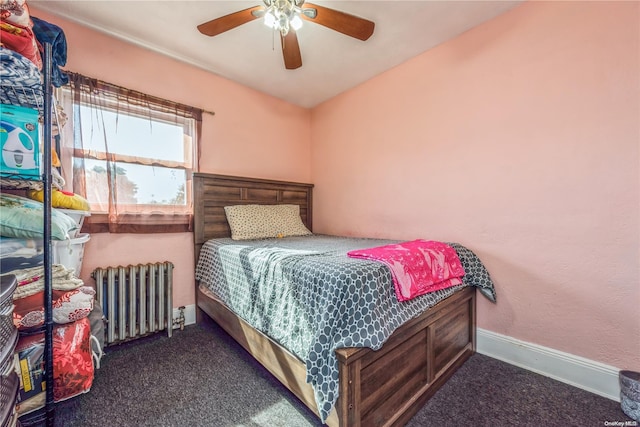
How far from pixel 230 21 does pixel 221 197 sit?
4.84 feet

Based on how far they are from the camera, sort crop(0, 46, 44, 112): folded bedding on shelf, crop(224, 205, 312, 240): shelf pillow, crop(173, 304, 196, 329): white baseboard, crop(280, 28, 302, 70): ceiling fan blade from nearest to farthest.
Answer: crop(0, 46, 44, 112): folded bedding on shelf
crop(280, 28, 302, 70): ceiling fan blade
crop(173, 304, 196, 329): white baseboard
crop(224, 205, 312, 240): shelf pillow

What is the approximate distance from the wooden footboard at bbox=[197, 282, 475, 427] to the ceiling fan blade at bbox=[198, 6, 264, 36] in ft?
6.10

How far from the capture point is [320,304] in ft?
3.88

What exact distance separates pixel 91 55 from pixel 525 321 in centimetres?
371

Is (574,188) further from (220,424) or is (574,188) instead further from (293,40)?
(220,424)

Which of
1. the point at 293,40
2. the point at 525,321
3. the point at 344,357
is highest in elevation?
the point at 293,40

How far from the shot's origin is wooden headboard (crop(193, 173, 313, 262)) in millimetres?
2449

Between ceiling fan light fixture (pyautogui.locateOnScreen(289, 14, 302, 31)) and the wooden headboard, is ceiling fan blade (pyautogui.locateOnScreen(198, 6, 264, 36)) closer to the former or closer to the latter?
ceiling fan light fixture (pyautogui.locateOnScreen(289, 14, 302, 31))

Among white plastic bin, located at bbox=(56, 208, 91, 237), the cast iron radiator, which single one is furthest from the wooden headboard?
white plastic bin, located at bbox=(56, 208, 91, 237)

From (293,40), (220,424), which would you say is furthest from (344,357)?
(293,40)

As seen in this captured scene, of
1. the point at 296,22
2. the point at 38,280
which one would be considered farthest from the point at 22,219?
the point at 296,22


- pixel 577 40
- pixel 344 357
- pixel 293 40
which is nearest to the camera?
pixel 344 357

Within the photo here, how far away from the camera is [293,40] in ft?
5.65

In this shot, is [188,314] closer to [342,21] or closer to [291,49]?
[291,49]
